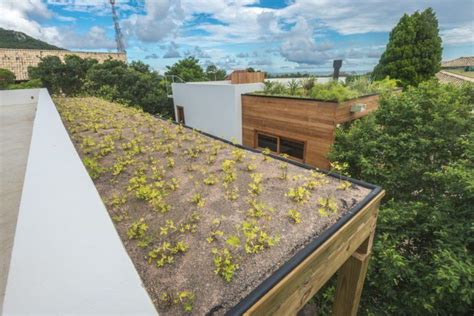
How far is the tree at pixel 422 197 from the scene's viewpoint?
3.03 m

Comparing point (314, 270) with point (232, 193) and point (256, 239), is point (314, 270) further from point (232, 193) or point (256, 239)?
point (232, 193)

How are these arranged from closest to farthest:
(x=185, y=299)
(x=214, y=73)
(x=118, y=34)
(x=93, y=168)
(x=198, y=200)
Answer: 1. (x=185, y=299)
2. (x=198, y=200)
3. (x=93, y=168)
4. (x=118, y=34)
5. (x=214, y=73)

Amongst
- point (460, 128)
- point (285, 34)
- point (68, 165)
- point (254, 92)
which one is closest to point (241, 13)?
point (285, 34)

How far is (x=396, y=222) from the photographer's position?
3602 millimetres

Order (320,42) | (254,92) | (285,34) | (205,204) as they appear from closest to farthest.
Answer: (205,204), (254,92), (320,42), (285,34)

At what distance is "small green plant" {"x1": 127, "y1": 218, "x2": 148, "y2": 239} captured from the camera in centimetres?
170

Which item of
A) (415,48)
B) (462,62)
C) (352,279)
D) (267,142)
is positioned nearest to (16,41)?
(267,142)

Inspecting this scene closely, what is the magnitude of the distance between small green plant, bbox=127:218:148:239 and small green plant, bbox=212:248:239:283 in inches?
23.5

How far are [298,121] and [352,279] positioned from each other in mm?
4915

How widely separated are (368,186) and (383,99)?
3827 millimetres

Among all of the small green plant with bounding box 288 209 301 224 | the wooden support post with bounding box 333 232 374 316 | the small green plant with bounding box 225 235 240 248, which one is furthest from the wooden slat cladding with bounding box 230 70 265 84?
the small green plant with bounding box 225 235 240 248

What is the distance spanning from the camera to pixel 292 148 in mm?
7234

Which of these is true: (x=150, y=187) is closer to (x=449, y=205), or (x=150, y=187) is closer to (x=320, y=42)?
(x=449, y=205)

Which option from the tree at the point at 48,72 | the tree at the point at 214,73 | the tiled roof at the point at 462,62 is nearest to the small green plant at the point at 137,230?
the tree at the point at 48,72
